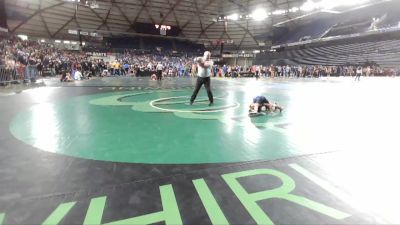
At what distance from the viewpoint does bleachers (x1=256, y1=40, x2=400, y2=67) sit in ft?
112

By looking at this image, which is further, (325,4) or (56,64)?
(325,4)

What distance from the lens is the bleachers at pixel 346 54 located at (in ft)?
112

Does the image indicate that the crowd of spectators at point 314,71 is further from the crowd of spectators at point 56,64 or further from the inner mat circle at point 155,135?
the inner mat circle at point 155,135

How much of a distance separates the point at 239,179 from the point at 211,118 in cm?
325

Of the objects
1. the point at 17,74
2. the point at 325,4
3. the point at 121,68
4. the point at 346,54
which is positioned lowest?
the point at 17,74

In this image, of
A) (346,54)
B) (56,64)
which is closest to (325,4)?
(346,54)

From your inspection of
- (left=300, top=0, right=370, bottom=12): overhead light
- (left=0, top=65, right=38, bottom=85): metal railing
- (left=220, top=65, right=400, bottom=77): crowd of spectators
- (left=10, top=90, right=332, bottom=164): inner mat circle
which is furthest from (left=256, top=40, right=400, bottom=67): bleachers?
(left=0, top=65, right=38, bottom=85): metal railing

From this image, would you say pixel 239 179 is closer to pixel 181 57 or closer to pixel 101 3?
pixel 101 3

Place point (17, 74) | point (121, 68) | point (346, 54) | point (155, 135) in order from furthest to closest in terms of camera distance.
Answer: point (346, 54)
point (121, 68)
point (17, 74)
point (155, 135)

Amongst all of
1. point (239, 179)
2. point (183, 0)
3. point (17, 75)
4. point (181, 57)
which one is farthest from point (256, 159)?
point (181, 57)

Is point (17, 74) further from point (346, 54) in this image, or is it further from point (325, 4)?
point (346, 54)

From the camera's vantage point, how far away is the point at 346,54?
38.4 metres

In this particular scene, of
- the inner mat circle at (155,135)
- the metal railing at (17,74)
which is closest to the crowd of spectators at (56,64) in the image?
the metal railing at (17,74)

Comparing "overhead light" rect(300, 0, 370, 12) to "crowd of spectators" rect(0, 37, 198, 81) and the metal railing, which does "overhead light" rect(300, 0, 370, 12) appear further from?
the metal railing
